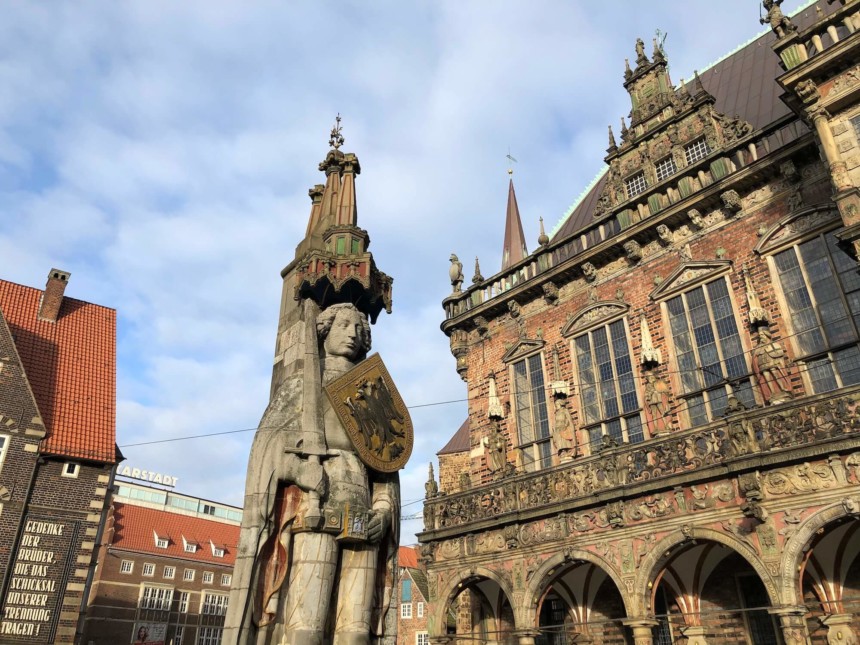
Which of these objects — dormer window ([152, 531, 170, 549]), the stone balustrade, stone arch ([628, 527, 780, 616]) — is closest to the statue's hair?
the stone balustrade

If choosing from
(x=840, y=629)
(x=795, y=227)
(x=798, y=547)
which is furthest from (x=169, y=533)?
(x=795, y=227)

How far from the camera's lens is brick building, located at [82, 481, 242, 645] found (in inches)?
1529

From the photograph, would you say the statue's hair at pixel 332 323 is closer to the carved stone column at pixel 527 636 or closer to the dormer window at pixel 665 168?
the carved stone column at pixel 527 636

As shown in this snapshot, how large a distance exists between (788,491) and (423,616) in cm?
4616

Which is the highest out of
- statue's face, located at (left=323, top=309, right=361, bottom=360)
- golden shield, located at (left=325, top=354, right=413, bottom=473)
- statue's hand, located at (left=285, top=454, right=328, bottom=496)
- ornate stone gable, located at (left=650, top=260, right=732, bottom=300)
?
ornate stone gable, located at (left=650, top=260, right=732, bottom=300)

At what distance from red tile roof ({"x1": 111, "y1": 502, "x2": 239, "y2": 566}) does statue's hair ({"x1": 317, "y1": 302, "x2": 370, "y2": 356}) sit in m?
40.0

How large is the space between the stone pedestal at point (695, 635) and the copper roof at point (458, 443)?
22.0 m

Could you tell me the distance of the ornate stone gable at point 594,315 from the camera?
16.1m

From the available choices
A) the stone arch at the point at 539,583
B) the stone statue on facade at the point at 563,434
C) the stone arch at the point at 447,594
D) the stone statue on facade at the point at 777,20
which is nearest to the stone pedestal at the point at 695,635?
the stone arch at the point at 539,583

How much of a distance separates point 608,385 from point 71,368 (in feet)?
56.4

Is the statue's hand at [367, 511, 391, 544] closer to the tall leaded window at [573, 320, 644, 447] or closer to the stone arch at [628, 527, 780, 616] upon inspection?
the stone arch at [628, 527, 780, 616]

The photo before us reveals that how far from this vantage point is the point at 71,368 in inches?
840

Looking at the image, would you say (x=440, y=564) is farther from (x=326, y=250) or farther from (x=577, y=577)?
(x=326, y=250)

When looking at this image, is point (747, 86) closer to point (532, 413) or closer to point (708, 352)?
point (708, 352)
